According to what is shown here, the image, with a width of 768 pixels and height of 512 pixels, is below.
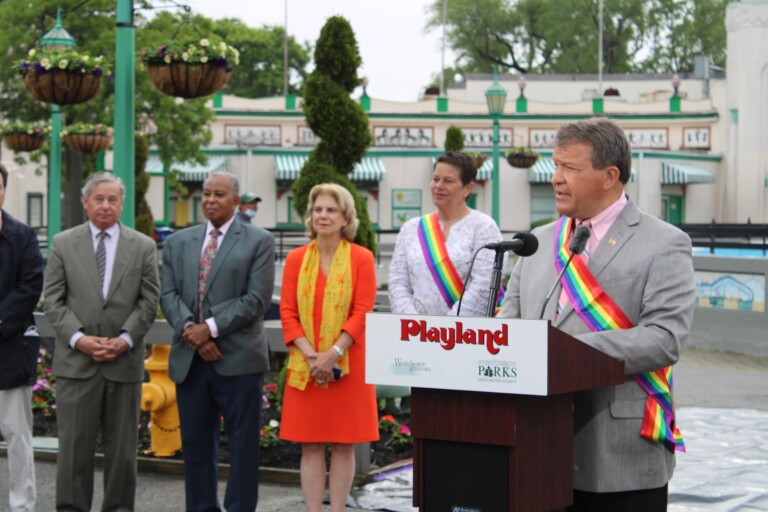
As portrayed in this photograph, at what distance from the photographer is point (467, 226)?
21.3ft

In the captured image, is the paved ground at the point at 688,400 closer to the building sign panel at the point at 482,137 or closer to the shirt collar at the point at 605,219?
the shirt collar at the point at 605,219

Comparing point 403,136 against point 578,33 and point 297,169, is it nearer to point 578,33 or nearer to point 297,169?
point 297,169

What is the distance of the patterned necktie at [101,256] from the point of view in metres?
6.64

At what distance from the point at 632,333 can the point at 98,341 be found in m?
3.76

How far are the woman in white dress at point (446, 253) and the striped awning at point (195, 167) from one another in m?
32.7

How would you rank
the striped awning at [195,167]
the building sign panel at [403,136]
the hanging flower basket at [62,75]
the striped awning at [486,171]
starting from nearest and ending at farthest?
1. the hanging flower basket at [62,75]
2. the striped awning at [195,167]
3. the striped awning at [486,171]
4. the building sign panel at [403,136]

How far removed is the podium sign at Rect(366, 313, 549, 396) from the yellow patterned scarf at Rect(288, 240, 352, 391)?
2810 millimetres

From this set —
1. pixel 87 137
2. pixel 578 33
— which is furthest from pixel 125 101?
pixel 578 33

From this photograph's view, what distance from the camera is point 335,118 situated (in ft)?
35.9

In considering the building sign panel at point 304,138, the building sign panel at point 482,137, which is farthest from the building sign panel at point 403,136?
the building sign panel at point 304,138

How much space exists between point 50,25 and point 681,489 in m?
27.5

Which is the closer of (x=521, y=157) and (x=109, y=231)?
(x=109, y=231)

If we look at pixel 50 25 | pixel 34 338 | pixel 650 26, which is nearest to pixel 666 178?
pixel 50 25

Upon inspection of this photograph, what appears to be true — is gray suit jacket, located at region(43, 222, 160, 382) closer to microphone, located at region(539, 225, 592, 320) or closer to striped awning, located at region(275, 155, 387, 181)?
microphone, located at region(539, 225, 592, 320)
